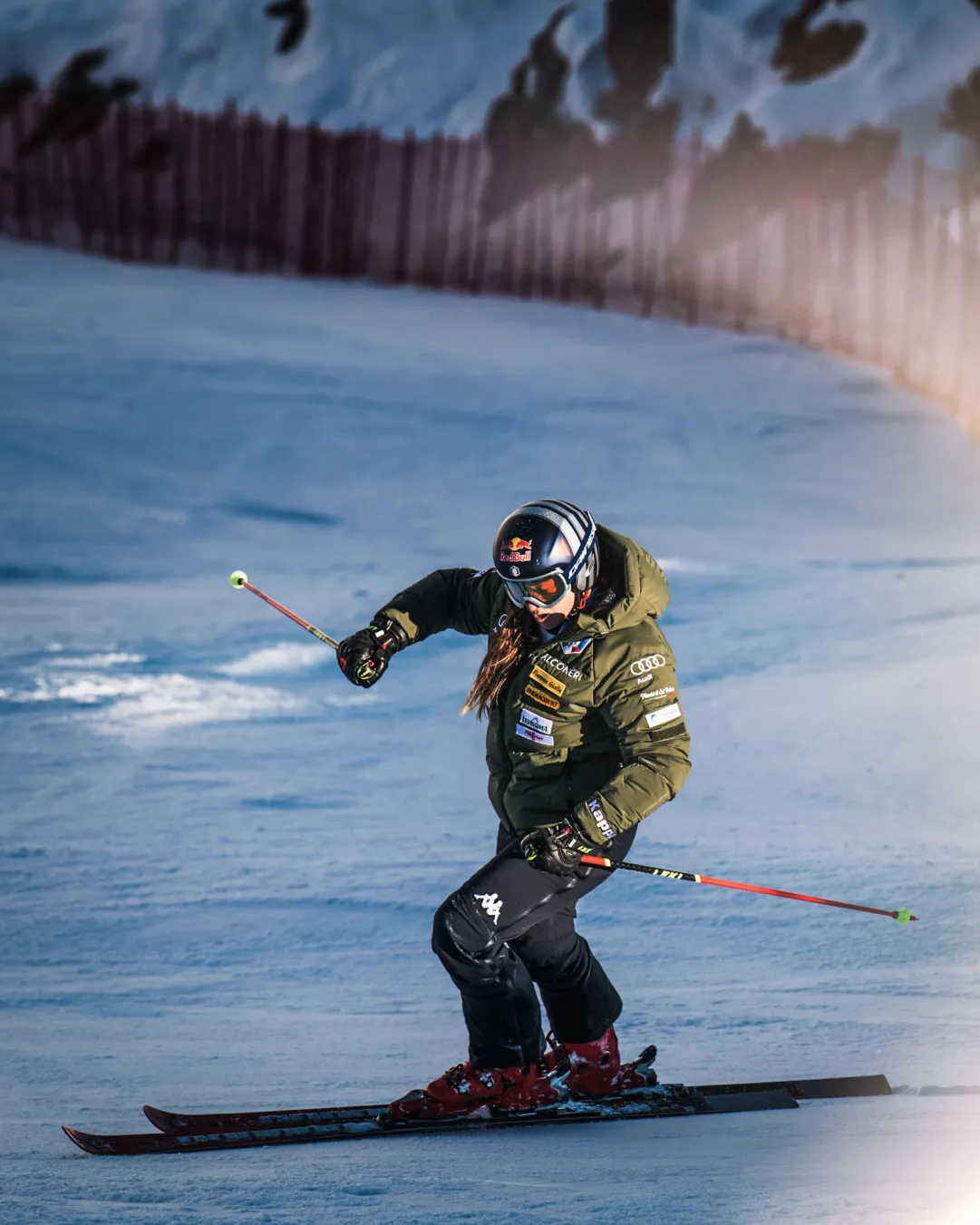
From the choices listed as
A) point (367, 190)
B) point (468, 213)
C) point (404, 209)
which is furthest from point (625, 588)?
point (367, 190)

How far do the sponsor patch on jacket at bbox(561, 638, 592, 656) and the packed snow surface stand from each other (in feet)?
3.64

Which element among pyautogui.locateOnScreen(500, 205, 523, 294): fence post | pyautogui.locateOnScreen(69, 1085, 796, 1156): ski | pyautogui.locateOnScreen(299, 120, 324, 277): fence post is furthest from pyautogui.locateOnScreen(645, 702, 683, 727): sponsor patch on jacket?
pyautogui.locateOnScreen(299, 120, 324, 277): fence post

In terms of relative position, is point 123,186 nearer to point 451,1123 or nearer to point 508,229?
point 508,229

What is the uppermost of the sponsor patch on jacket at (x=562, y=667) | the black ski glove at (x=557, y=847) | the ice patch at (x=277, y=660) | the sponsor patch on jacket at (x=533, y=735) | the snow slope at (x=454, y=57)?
the snow slope at (x=454, y=57)

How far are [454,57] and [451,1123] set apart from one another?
35.2 feet

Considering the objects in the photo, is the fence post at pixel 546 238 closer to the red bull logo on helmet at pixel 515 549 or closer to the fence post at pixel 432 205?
the fence post at pixel 432 205

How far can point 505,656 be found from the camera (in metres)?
3.50

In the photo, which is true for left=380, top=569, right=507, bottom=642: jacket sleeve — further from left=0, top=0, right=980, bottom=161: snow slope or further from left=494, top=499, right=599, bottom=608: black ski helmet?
left=0, top=0, right=980, bottom=161: snow slope

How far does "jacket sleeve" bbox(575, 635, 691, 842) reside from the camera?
330cm

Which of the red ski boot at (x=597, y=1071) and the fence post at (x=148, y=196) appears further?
the fence post at (x=148, y=196)

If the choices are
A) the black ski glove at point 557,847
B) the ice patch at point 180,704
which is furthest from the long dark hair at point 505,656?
the ice patch at point 180,704

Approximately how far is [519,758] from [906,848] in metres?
2.78

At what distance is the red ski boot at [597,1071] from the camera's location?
3709 millimetres

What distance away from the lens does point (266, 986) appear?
4738 millimetres
